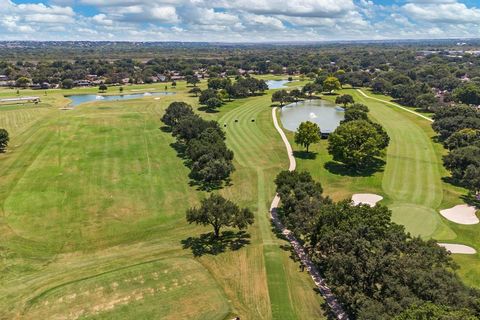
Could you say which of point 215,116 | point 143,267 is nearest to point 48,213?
point 143,267

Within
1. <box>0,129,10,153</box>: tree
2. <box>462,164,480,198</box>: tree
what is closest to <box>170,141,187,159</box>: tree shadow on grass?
<box>0,129,10,153</box>: tree

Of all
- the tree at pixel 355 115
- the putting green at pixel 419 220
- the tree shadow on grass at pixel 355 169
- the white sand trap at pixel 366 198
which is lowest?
the putting green at pixel 419 220

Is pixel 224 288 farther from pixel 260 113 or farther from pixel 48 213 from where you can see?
pixel 260 113

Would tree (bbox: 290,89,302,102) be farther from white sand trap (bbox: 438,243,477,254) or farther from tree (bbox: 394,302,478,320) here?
tree (bbox: 394,302,478,320)

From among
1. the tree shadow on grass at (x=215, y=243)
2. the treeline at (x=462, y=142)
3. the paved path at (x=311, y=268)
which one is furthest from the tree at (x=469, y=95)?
the tree shadow on grass at (x=215, y=243)

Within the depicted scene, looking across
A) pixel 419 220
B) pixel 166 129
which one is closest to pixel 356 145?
pixel 419 220

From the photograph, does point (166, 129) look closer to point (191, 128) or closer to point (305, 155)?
point (191, 128)

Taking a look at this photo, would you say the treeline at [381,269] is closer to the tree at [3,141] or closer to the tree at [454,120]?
the tree at [454,120]
